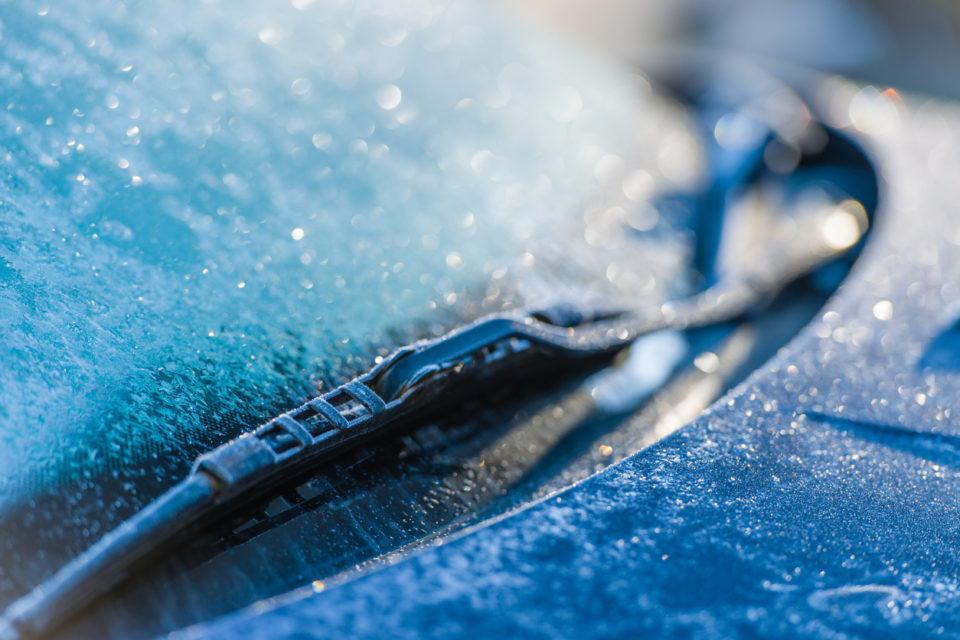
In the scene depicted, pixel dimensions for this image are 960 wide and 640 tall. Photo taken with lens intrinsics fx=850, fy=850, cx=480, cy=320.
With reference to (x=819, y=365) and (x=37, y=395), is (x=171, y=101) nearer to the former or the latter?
(x=37, y=395)

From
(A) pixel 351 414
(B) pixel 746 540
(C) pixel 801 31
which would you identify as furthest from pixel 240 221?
(C) pixel 801 31

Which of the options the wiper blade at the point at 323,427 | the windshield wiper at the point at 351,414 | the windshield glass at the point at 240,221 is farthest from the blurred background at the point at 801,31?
the wiper blade at the point at 323,427

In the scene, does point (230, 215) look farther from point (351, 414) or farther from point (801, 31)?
point (801, 31)

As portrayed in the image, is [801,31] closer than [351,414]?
No

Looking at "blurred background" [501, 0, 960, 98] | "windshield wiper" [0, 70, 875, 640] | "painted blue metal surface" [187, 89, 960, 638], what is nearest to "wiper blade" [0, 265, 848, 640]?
"windshield wiper" [0, 70, 875, 640]

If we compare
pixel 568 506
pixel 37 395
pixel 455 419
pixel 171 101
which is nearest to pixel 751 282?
pixel 455 419

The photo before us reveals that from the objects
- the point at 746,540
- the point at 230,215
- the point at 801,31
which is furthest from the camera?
the point at 801,31

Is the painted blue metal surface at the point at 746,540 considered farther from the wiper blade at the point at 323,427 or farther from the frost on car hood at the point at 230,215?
the frost on car hood at the point at 230,215

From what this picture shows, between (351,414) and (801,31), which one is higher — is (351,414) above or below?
below

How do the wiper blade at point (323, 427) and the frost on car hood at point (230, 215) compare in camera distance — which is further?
the frost on car hood at point (230, 215)

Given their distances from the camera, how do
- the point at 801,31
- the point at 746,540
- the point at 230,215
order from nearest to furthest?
the point at 746,540
the point at 230,215
the point at 801,31

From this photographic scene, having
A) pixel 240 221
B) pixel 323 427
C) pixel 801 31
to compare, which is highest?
pixel 801 31

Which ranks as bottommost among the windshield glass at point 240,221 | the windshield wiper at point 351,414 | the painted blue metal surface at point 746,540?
the painted blue metal surface at point 746,540
